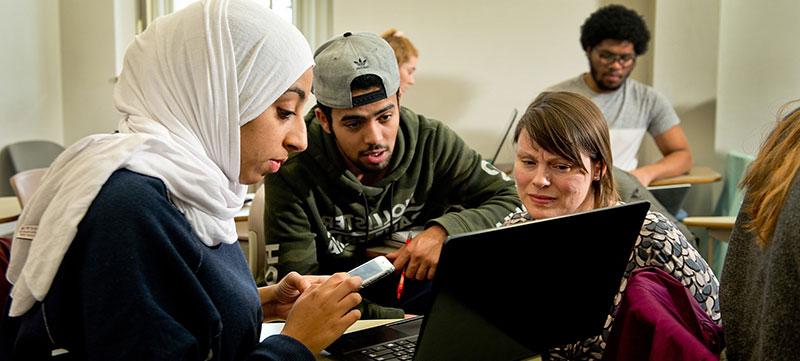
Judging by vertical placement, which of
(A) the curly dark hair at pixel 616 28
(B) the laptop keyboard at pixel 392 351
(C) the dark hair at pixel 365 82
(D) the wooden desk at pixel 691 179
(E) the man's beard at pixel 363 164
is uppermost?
(A) the curly dark hair at pixel 616 28

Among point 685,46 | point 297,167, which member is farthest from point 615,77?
point 297,167

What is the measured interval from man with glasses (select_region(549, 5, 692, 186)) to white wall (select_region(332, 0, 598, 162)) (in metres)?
0.53

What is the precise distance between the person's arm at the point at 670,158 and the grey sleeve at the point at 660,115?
3 cm

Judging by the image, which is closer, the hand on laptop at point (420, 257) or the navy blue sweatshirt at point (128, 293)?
the navy blue sweatshirt at point (128, 293)

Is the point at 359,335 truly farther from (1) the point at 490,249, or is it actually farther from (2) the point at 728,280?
(2) the point at 728,280

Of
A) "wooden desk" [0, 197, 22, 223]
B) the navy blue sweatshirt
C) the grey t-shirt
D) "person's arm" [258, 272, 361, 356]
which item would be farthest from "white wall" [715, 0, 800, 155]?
"wooden desk" [0, 197, 22, 223]

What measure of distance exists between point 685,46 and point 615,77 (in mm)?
721

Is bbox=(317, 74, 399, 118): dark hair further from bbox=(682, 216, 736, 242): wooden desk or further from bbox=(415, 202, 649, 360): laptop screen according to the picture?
bbox=(682, 216, 736, 242): wooden desk

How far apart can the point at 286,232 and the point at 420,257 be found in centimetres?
44

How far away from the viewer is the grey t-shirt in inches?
179

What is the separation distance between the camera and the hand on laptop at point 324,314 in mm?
1317

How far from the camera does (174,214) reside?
45.7 inches

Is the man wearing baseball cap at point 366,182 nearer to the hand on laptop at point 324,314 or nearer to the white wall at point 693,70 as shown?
the hand on laptop at point 324,314

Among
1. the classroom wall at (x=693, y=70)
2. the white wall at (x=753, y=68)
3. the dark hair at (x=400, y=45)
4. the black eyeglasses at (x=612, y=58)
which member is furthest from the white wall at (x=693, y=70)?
the dark hair at (x=400, y=45)
